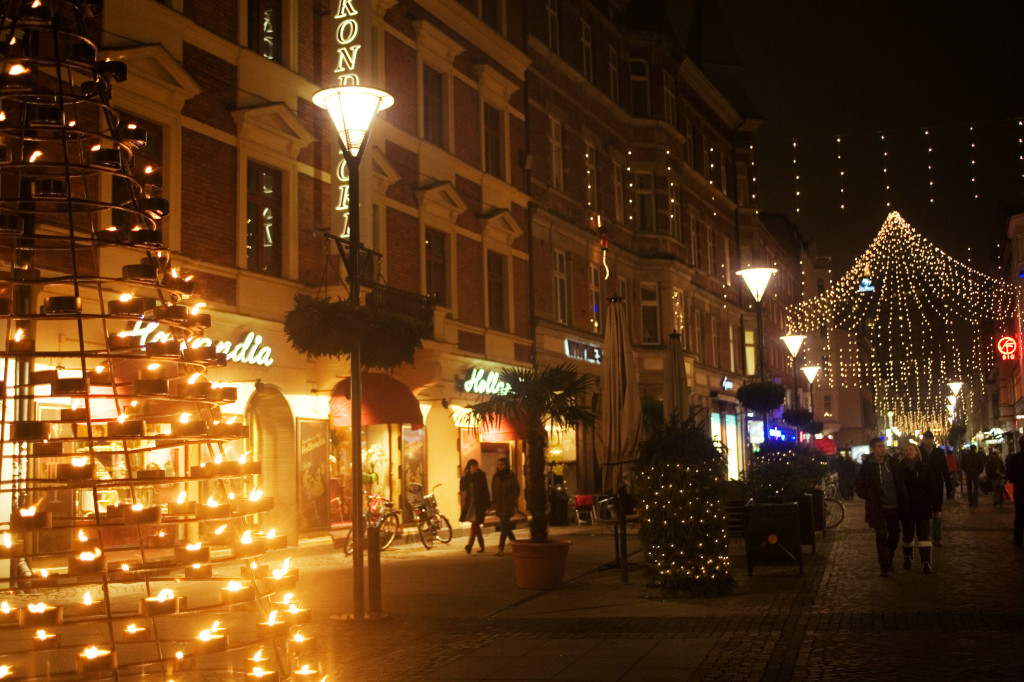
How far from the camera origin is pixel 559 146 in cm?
3359

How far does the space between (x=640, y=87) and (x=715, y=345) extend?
39.8ft

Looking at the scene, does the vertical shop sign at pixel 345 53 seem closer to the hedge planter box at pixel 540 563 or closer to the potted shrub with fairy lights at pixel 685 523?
the hedge planter box at pixel 540 563

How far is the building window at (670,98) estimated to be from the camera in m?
41.4

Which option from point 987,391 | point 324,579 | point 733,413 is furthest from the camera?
point 987,391

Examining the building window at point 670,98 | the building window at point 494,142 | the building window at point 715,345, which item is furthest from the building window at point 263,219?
the building window at point 715,345

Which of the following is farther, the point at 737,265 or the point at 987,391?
the point at 987,391

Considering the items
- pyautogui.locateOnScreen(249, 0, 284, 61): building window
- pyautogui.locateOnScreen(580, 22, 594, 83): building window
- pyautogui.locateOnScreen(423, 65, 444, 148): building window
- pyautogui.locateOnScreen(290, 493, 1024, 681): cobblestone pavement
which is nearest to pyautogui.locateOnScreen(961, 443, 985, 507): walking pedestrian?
pyautogui.locateOnScreen(290, 493, 1024, 681): cobblestone pavement

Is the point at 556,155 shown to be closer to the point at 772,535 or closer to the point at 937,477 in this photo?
the point at 937,477

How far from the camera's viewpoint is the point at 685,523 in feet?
44.4

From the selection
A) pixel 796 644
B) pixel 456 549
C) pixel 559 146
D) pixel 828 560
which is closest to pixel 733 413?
pixel 559 146

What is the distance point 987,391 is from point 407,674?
261 ft

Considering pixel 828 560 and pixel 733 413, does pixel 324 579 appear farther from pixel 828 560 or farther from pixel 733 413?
pixel 733 413

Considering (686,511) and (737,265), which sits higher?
(737,265)

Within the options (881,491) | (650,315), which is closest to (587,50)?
(650,315)
